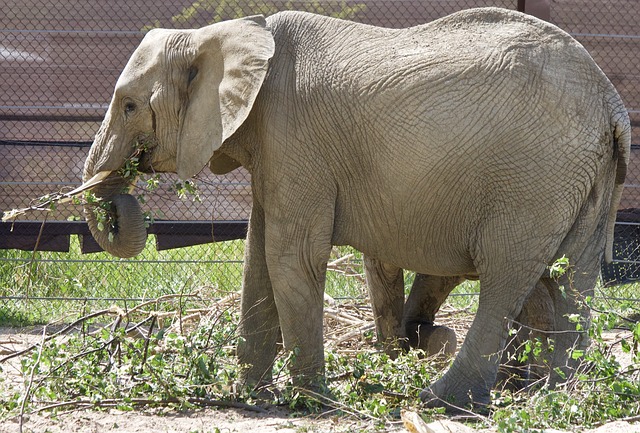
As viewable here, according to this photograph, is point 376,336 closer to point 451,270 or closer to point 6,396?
point 451,270

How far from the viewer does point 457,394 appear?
5.28 m

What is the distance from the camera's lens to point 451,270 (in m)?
5.55

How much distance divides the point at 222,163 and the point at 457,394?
1.86 meters

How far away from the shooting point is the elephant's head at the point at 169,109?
5.39 m

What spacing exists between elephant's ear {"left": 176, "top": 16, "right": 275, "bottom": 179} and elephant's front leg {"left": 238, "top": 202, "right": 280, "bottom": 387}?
→ 0.56 m

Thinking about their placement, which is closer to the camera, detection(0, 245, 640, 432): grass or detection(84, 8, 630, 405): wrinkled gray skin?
detection(0, 245, 640, 432): grass

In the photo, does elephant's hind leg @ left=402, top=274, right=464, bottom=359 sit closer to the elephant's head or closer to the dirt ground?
the dirt ground

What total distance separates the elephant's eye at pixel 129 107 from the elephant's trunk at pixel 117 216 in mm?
324

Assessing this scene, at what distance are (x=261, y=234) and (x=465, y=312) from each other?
267 cm

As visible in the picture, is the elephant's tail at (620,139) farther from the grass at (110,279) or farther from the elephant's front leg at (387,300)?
the grass at (110,279)

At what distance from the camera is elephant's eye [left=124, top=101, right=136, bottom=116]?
5.53m

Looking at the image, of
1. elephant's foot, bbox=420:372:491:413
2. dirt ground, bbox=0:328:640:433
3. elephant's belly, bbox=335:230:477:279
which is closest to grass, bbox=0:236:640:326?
elephant's belly, bbox=335:230:477:279

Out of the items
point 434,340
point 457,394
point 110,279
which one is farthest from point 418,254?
point 110,279

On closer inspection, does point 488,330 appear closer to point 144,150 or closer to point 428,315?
point 428,315
